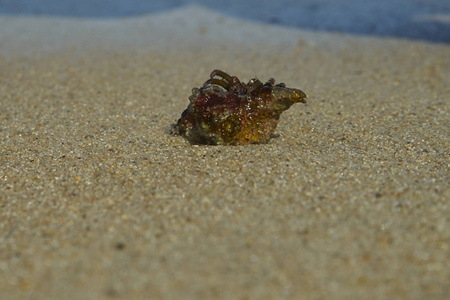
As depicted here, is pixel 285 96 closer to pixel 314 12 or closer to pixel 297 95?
pixel 297 95

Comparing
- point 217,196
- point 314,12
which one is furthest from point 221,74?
point 314,12

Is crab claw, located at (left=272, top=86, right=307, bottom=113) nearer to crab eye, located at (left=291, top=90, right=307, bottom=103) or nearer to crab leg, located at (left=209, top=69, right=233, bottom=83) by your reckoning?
crab eye, located at (left=291, top=90, right=307, bottom=103)

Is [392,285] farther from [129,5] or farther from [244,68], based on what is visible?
[129,5]

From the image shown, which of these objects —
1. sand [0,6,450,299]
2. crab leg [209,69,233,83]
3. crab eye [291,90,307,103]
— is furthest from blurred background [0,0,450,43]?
crab leg [209,69,233,83]

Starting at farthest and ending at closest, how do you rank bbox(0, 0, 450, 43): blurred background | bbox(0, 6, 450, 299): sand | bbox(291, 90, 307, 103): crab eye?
bbox(0, 0, 450, 43): blurred background
bbox(291, 90, 307, 103): crab eye
bbox(0, 6, 450, 299): sand

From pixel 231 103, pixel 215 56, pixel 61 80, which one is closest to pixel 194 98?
pixel 231 103

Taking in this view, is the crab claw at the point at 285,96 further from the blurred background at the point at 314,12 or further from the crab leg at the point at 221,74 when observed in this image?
the blurred background at the point at 314,12

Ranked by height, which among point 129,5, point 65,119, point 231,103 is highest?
point 129,5
